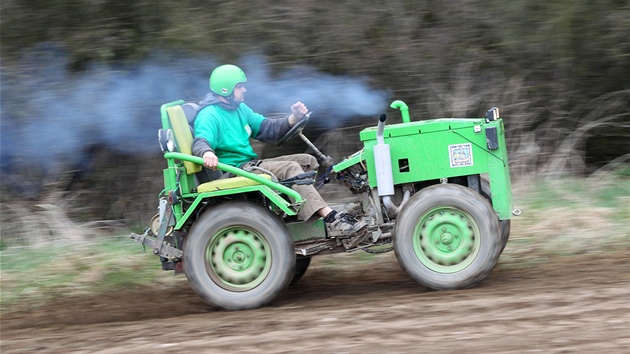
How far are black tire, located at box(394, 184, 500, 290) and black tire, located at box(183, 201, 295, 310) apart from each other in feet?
3.03

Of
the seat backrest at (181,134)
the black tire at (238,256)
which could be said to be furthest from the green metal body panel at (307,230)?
the seat backrest at (181,134)

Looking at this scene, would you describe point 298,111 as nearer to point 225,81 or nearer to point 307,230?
point 225,81

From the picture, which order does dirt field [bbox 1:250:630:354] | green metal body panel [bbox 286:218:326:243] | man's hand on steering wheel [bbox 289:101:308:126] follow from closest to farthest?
dirt field [bbox 1:250:630:354] → green metal body panel [bbox 286:218:326:243] → man's hand on steering wheel [bbox 289:101:308:126]

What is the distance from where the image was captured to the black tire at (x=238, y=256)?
22.0 feet

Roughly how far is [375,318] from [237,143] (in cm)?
199

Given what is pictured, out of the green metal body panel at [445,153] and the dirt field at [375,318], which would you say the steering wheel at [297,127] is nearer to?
the green metal body panel at [445,153]

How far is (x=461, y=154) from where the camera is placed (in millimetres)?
6777

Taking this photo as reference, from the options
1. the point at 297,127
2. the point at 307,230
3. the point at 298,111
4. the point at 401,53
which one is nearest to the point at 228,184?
the point at 307,230

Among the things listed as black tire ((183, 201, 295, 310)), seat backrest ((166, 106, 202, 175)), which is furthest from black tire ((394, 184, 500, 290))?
seat backrest ((166, 106, 202, 175))

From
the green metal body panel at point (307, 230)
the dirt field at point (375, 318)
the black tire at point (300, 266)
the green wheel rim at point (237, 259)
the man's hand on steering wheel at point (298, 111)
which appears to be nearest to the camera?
the dirt field at point (375, 318)

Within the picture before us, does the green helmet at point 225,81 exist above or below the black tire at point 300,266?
above

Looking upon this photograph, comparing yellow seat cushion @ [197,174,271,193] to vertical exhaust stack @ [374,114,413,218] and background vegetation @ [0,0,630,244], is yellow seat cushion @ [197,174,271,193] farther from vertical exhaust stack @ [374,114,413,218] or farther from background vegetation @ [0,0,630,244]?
background vegetation @ [0,0,630,244]

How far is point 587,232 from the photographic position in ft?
27.3

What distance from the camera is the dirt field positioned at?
5.33m
